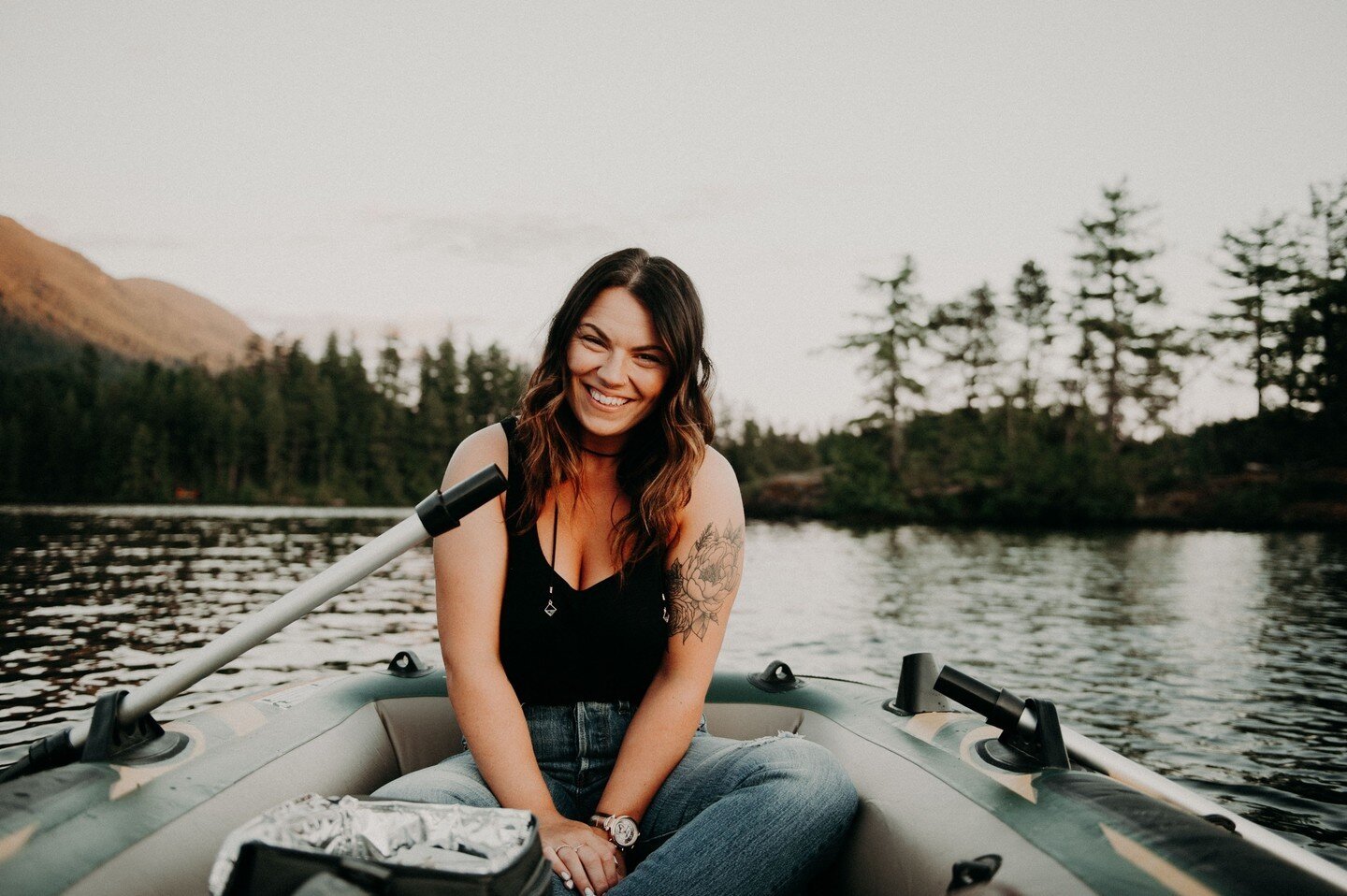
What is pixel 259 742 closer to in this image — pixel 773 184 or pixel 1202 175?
pixel 1202 175

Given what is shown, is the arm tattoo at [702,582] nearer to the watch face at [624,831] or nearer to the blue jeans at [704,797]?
the blue jeans at [704,797]

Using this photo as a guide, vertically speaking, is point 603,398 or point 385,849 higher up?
point 603,398

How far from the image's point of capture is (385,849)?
136cm

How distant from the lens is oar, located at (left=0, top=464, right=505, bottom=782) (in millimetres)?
1604

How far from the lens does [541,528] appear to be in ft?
6.35

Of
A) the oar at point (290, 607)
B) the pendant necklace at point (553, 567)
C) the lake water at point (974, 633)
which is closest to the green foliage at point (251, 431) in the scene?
the lake water at point (974, 633)

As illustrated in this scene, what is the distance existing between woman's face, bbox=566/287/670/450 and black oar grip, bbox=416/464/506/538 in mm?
375

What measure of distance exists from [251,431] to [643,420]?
70425 mm

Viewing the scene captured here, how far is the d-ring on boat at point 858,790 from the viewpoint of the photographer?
135 cm

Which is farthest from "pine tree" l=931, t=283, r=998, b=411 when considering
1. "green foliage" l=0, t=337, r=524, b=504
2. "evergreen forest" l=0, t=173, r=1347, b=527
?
"green foliage" l=0, t=337, r=524, b=504

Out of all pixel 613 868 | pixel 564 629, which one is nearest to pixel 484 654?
pixel 564 629

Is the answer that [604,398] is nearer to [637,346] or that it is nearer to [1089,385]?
[637,346]

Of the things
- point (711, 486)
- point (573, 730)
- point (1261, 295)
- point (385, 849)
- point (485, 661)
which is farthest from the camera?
point (1261, 295)

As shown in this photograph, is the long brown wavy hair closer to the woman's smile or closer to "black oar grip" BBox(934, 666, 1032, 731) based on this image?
the woman's smile
